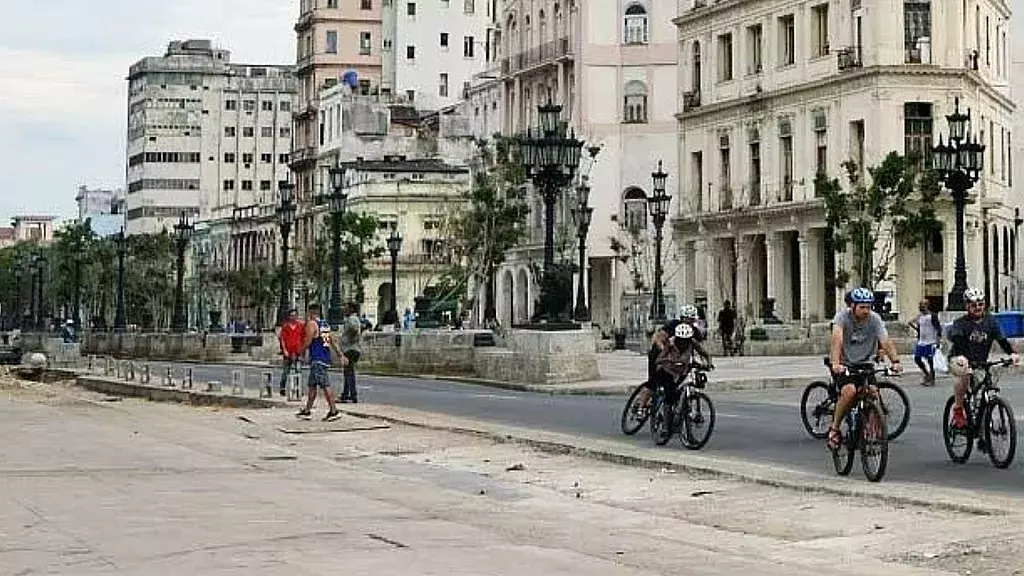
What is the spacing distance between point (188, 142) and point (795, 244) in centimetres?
10210

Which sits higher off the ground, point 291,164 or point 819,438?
point 291,164

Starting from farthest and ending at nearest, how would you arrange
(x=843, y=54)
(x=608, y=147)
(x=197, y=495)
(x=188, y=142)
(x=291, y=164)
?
(x=188, y=142), (x=291, y=164), (x=608, y=147), (x=843, y=54), (x=197, y=495)

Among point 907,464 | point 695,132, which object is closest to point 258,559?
point 907,464

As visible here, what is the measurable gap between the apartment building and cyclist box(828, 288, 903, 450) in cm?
4594

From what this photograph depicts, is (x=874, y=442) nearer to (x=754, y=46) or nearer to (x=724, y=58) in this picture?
(x=754, y=46)

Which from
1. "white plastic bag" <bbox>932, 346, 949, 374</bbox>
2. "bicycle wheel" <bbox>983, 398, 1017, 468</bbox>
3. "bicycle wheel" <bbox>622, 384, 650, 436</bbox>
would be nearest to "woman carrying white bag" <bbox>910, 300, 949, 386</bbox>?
"white plastic bag" <bbox>932, 346, 949, 374</bbox>

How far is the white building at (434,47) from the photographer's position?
125 meters

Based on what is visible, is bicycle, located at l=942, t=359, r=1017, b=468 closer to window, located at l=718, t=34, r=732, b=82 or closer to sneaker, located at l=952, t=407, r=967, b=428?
sneaker, located at l=952, t=407, r=967, b=428

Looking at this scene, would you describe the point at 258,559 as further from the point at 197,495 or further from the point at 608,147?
the point at 608,147

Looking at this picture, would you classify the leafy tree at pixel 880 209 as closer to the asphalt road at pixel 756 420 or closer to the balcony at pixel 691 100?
the balcony at pixel 691 100

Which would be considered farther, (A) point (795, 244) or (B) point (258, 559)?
(A) point (795, 244)

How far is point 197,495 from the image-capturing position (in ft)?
55.2

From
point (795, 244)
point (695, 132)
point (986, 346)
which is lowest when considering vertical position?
point (986, 346)

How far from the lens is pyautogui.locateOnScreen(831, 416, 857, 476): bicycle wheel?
54.5 ft
